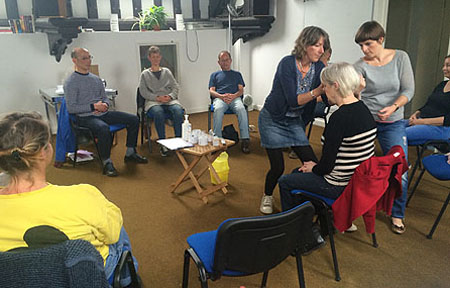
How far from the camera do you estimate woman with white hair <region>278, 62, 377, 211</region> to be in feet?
7.11

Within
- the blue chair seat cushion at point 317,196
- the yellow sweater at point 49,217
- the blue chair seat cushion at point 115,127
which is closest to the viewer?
the yellow sweater at point 49,217

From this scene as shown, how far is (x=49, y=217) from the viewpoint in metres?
1.32

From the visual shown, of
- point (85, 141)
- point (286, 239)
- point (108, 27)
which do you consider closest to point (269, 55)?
point (108, 27)

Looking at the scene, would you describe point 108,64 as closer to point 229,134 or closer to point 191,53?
Result: point 191,53

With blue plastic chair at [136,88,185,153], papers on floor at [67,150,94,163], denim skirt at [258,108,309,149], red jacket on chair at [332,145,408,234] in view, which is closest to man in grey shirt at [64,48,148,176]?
papers on floor at [67,150,94,163]

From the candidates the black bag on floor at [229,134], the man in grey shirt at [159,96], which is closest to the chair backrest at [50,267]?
the man in grey shirt at [159,96]

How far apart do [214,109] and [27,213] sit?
3681 millimetres

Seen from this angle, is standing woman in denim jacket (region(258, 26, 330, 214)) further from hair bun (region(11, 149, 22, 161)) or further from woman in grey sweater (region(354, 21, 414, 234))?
hair bun (region(11, 149, 22, 161))

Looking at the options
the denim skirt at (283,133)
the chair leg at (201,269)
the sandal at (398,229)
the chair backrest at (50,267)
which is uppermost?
the chair backrest at (50,267)

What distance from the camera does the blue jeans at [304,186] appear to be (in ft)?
7.53

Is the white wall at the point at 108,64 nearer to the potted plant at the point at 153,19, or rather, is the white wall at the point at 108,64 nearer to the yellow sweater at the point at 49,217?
the potted plant at the point at 153,19

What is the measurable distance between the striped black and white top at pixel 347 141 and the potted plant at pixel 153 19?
4.67m

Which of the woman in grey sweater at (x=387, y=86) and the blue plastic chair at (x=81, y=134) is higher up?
the woman in grey sweater at (x=387, y=86)

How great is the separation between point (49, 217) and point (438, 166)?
2615mm
